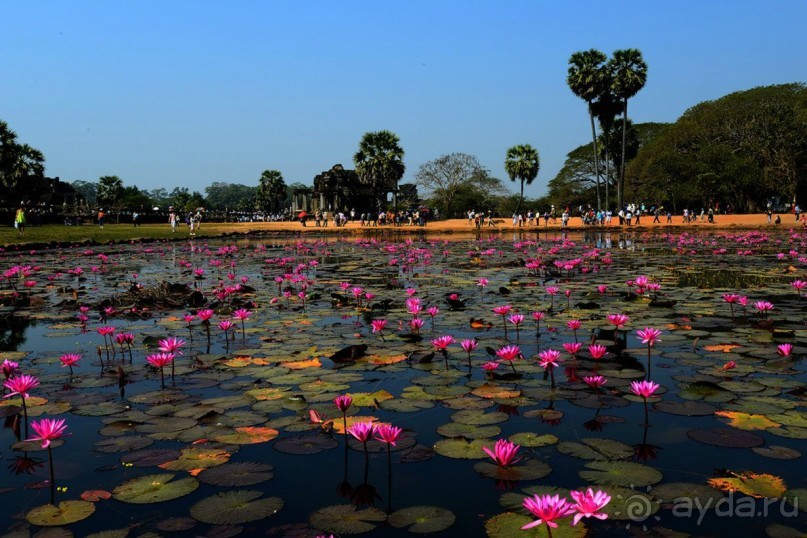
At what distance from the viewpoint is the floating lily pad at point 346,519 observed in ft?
6.46

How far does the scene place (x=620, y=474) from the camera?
232 centimetres

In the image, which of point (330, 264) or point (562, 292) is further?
point (330, 264)

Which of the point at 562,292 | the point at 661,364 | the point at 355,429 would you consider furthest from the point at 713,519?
the point at 562,292

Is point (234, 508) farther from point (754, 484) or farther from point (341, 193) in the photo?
point (341, 193)

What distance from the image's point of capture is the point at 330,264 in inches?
539

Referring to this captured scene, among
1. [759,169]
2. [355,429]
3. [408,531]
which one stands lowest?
[408,531]

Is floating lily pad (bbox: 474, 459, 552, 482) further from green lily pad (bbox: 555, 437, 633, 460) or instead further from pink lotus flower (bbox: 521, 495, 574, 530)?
pink lotus flower (bbox: 521, 495, 574, 530)

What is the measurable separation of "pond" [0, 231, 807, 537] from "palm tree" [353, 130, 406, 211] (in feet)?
172

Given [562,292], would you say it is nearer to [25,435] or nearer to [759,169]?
[25,435]

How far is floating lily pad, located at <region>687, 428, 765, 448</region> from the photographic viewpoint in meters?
2.62

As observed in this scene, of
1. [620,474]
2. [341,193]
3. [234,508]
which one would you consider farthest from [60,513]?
[341,193]

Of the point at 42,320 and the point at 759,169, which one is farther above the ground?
the point at 759,169

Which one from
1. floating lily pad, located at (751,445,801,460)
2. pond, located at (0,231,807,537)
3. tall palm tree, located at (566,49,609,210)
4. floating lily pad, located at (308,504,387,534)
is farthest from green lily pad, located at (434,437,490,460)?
tall palm tree, located at (566,49,609,210)

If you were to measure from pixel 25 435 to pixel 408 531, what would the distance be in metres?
A: 2.22
